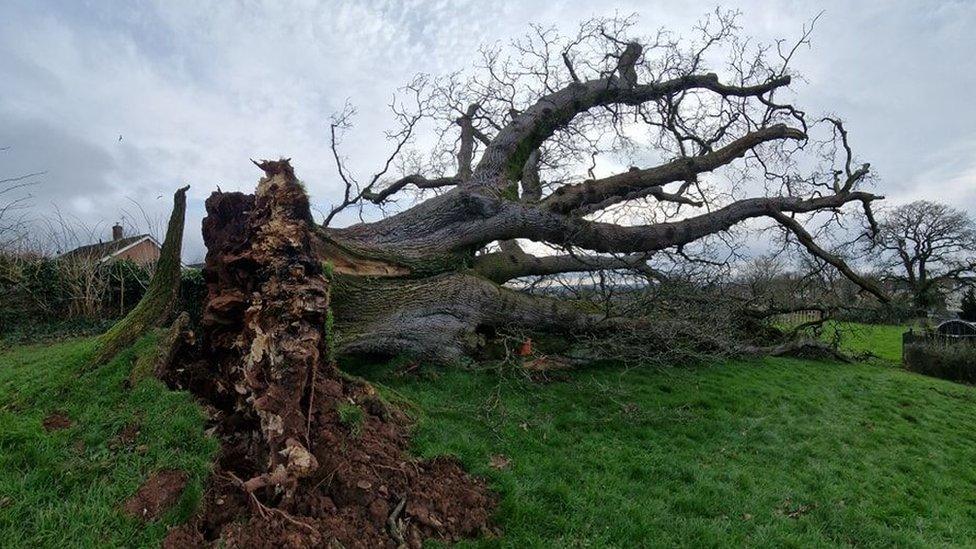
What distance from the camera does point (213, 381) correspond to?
386cm

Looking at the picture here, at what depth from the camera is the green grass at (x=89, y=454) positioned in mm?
2375

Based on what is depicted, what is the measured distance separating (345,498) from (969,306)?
33805 millimetres

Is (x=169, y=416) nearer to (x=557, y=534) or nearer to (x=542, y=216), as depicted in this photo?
(x=557, y=534)

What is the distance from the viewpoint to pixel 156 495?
2658mm

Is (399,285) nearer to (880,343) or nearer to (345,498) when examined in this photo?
(345,498)

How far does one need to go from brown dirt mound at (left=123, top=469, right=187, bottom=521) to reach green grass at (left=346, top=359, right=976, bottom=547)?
1.66m

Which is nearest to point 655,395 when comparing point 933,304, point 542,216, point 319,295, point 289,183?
point 542,216

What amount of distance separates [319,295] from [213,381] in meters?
1.03

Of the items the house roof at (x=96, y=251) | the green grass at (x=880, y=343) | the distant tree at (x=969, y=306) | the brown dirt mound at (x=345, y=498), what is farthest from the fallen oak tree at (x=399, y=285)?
the distant tree at (x=969, y=306)

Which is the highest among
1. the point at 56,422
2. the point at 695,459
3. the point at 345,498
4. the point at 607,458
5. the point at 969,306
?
the point at 969,306

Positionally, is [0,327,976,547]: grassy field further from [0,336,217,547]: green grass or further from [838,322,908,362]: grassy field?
[838,322,908,362]: grassy field

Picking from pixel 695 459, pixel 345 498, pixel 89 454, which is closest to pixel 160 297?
pixel 89 454

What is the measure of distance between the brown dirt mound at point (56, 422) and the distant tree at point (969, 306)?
33.7 m

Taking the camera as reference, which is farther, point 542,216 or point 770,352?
point 770,352
